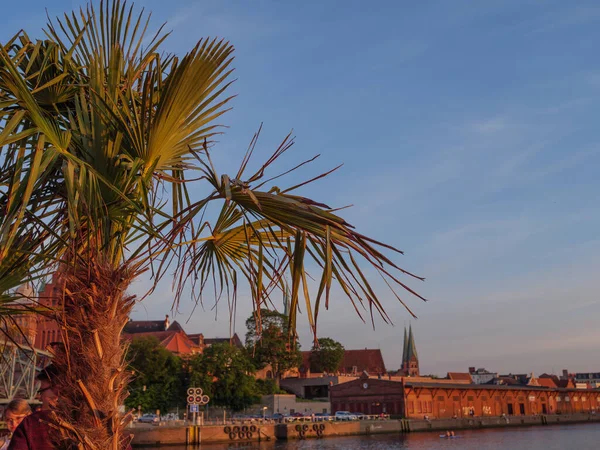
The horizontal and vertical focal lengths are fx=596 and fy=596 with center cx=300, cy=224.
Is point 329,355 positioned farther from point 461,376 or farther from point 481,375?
point 481,375

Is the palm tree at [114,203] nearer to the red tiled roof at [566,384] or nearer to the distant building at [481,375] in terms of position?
the red tiled roof at [566,384]

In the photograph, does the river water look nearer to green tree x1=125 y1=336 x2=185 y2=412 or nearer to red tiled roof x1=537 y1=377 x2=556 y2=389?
green tree x1=125 y1=336 x2=185 y2=412

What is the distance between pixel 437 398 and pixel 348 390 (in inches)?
436

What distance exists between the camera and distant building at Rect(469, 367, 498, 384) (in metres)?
155

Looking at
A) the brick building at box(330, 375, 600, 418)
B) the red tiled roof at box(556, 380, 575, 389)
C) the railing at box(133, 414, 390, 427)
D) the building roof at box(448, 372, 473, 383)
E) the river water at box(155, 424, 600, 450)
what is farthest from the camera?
the building roof at box(448, 372, 473, 383)

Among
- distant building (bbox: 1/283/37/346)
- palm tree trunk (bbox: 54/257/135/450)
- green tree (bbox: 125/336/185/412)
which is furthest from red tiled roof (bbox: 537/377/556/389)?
palm tree trunk (bbox: 54/257/135/450)

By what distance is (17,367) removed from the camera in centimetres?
6594

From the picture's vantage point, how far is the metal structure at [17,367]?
18.7 feet

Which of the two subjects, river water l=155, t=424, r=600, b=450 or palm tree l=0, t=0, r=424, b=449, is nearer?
palm tree l=0, t=0, r=424, b=449

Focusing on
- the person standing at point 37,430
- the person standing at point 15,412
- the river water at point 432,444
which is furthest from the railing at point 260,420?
the person standing at point 37,430

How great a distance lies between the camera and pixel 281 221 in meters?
4.34

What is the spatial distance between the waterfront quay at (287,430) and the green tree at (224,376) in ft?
31.8

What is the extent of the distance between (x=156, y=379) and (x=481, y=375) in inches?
4825

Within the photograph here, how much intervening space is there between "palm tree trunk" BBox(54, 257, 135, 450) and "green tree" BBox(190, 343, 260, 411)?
57.0m
